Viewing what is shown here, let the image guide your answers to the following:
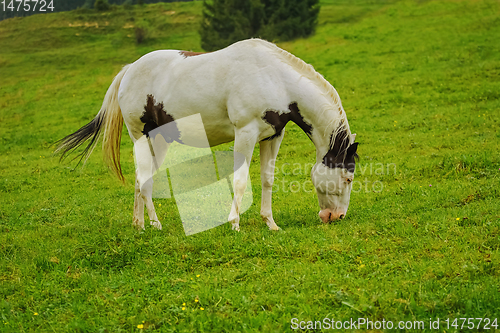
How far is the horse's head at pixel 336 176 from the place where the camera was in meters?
5.96

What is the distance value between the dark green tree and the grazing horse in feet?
82.5

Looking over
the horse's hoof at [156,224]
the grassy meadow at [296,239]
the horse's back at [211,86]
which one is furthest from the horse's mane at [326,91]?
the horse's hoof at [156,224]

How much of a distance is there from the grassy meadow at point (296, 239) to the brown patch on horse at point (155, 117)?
4.66 ft

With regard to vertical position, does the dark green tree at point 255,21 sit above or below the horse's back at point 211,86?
below

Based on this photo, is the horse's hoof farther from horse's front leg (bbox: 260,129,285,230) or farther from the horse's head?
the horse's head

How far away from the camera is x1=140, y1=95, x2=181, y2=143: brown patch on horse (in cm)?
628

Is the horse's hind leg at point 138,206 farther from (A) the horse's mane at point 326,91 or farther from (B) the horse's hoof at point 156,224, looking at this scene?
(A) the horse's mane at point 326,91

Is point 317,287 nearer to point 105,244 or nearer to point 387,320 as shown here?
point 387,320

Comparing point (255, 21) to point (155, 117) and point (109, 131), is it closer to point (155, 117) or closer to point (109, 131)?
point (109, 131)

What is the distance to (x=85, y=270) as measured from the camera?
519 centimetres

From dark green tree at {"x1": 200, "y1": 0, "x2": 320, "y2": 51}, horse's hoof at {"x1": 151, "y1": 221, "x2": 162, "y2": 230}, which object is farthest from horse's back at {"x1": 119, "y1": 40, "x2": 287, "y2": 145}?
dark green tree at {"x1": 200, "y1": 0, "x2": 320, "y2": 51}

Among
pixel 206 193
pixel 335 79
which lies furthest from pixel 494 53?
pixel 206 193

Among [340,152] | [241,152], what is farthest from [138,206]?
[340,152]

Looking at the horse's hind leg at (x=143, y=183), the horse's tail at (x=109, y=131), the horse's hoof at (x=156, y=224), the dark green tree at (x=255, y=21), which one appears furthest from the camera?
the dark green tree at (x=255, y=21)
